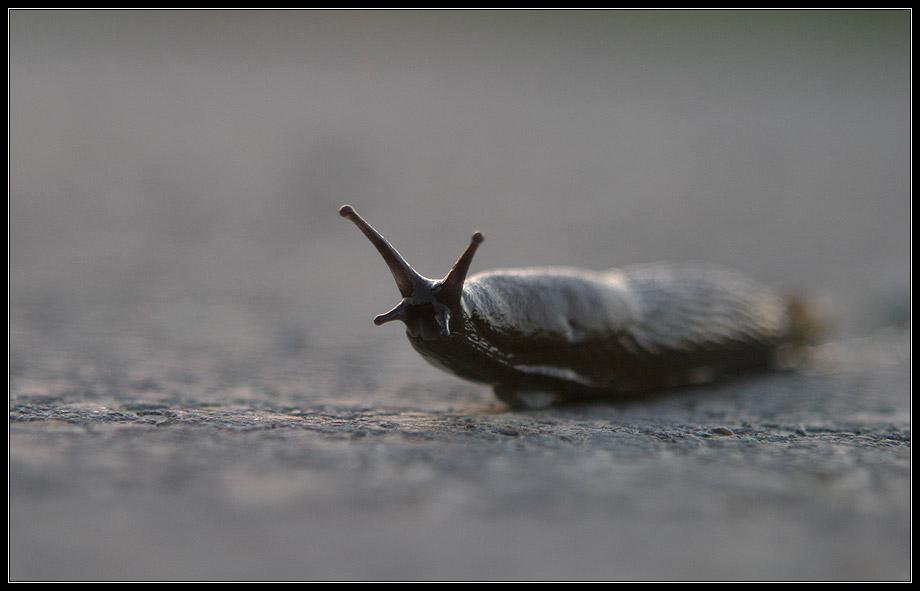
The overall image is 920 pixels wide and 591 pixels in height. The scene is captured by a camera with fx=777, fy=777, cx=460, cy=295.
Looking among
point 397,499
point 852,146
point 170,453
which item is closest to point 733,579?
point 397,499

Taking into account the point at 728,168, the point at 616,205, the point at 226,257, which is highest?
the point at 728,168

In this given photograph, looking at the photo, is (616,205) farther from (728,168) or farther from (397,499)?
(397,499)

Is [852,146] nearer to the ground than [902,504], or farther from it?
farther from it

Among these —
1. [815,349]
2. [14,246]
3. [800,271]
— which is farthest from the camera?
[800,271]

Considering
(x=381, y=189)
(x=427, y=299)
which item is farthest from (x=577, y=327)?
(x=381, y=189)

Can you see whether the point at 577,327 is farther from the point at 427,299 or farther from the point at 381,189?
the point at 381,189
